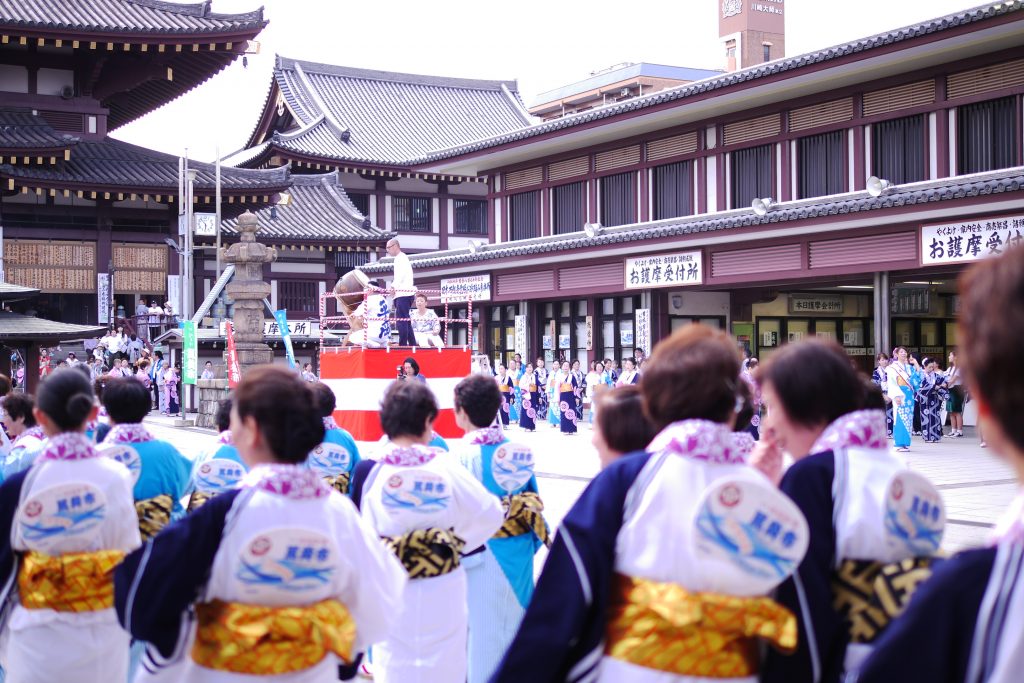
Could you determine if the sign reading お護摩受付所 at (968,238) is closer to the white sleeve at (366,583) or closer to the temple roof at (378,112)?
the white sleeve at (366,583)

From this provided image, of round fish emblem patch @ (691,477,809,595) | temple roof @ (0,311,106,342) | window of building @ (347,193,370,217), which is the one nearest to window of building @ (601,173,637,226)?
temple roof @ (0,311,106,342)

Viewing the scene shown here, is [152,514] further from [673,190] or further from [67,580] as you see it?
[673,190]

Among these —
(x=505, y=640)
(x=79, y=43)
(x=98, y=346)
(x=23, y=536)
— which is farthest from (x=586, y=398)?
(x=23, y=536)

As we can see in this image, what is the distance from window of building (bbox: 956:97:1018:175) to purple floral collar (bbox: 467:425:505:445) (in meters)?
14.6

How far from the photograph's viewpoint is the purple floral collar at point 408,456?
4.48m

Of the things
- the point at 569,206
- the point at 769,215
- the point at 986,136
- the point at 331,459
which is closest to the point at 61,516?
the point at 331,459

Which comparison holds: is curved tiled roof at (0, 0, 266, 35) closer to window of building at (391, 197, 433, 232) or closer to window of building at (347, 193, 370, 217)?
window of building at (347, 193, 370, 217)

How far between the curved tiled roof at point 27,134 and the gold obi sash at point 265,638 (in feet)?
78.6

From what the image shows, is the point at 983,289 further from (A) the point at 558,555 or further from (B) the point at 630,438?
(B) the point at 630,438

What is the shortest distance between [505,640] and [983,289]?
14.2 ft

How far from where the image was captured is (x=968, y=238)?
16.4 meters

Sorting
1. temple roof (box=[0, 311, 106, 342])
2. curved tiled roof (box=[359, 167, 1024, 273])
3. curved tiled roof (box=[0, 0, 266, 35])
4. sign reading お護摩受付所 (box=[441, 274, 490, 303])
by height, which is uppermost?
curved tiled roof (box=[0, 0, 266, 35])

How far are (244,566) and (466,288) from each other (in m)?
24.8

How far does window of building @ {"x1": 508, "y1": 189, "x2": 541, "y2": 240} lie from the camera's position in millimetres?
27209
